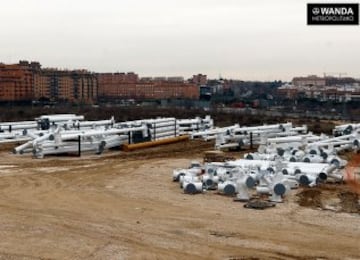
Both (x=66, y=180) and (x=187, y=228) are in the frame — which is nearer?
(x=187, y=228)

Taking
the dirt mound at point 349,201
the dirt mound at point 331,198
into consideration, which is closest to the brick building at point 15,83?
the dirt mound at point 331,198

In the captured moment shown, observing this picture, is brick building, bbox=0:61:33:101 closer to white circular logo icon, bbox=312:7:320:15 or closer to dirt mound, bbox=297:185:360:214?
white circular logo icon, bbox=312:7:320:15

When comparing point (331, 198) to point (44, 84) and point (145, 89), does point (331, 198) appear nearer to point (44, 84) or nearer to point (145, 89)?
point (44, 84)

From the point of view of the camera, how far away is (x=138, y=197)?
480 inches

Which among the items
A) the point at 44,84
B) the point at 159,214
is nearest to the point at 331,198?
the point at 159,214

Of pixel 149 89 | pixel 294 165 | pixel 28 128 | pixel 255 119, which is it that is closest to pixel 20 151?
pixel 28 128

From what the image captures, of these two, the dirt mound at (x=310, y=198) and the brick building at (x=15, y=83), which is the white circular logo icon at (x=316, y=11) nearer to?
the dirt mound at (x=310, y=198)

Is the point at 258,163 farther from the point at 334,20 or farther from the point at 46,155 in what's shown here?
the point at 46,155

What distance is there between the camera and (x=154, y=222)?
962 cm

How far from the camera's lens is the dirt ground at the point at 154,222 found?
787 centimetres

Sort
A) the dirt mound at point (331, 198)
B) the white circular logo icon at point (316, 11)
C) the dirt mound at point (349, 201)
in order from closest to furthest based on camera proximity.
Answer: the dirt mound at point (349, 201) → the dirt mound at point (331, 198) → the white circular logo icon at point (316, 11)

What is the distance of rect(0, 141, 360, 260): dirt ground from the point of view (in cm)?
787

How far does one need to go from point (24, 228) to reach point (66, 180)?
17.9ft

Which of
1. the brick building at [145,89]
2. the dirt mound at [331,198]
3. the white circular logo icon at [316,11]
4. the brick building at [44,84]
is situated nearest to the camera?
the dirt mound at [331,198]
